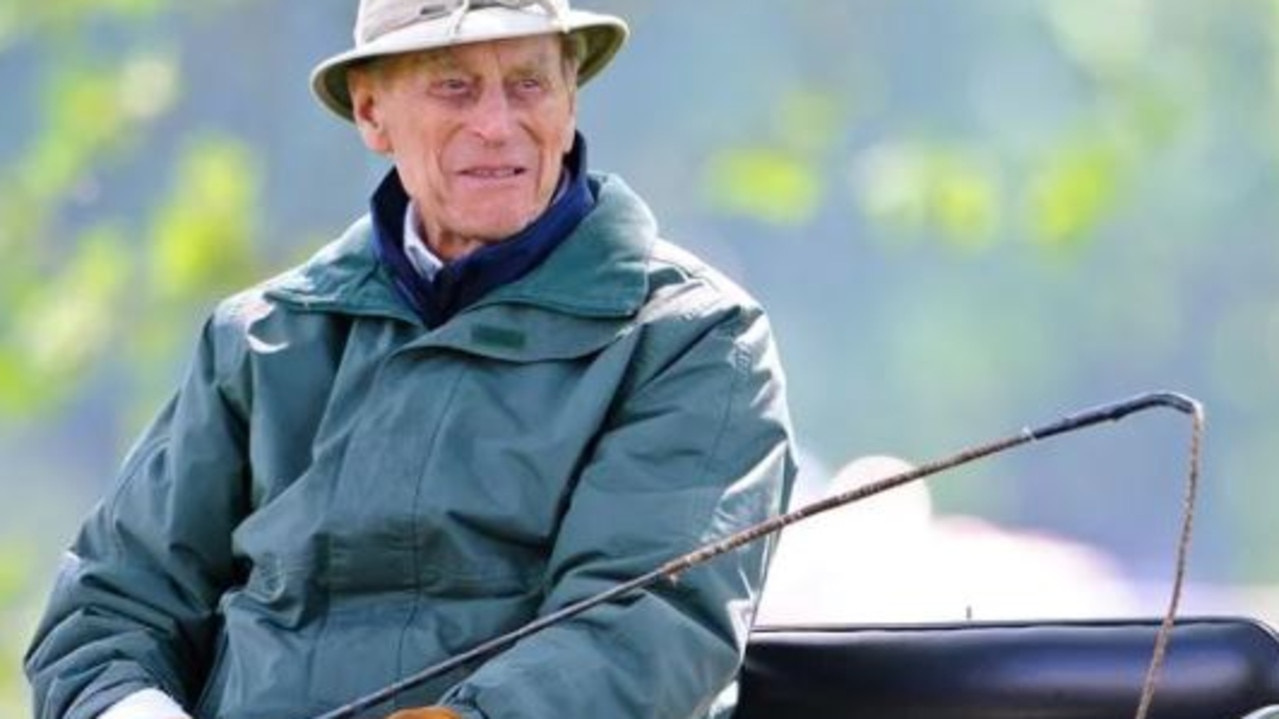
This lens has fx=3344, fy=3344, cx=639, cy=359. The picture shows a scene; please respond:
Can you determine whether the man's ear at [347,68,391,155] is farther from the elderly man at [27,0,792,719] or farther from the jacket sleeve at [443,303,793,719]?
the jacket sleeve at [443,303,793,719]

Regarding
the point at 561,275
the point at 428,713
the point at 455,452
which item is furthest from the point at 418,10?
the point at 428,713

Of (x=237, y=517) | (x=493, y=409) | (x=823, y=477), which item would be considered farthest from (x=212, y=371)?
(x=823, y=477)

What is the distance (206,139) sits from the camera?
6672mm

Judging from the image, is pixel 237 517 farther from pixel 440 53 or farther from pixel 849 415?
pixel 849 415

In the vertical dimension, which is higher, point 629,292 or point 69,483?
point 629,292

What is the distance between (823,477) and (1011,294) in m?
0.56

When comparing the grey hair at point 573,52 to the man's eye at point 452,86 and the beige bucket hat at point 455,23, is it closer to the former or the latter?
the beige bucket hat at point 455,23

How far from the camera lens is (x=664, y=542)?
3.12m

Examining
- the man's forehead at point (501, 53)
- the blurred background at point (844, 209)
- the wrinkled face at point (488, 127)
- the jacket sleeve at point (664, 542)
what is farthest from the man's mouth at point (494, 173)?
the blurred background at point (844, 209)

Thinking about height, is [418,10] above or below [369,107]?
above

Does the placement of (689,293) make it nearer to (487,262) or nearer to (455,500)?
(487,262)

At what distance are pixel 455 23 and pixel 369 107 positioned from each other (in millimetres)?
239

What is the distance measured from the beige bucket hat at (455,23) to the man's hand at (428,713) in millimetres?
708

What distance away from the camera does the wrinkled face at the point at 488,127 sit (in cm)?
336
